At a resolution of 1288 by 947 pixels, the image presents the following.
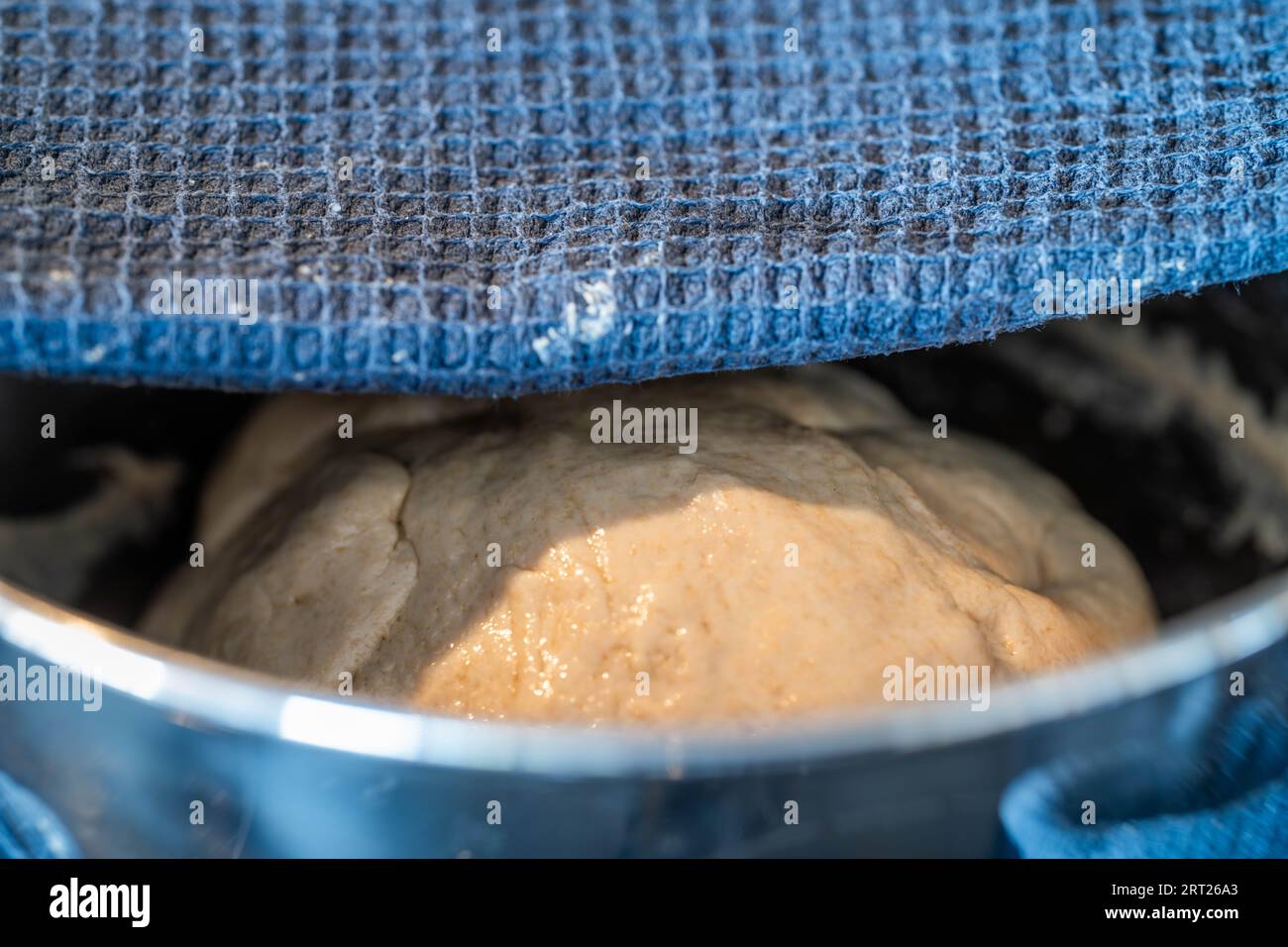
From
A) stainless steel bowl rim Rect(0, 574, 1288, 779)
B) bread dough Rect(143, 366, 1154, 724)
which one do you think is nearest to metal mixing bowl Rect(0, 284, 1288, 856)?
stainless steel bowl rim Rect(0, 574, 1288, 779)

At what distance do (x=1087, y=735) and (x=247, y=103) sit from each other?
52 centimetres

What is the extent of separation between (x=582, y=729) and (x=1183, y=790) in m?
0.26

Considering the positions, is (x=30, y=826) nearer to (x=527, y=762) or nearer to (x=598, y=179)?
(x=527, y=762)

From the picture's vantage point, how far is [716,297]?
20.8 inches

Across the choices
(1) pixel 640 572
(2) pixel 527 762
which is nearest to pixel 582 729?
(2) pixel 527 762

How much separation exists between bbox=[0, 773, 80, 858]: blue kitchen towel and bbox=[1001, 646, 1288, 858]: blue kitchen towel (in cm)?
37

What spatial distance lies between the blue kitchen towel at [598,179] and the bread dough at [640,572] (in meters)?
0.10

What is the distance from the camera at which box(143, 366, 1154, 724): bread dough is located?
57cm

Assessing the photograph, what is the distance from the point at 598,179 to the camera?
0.58 metres
